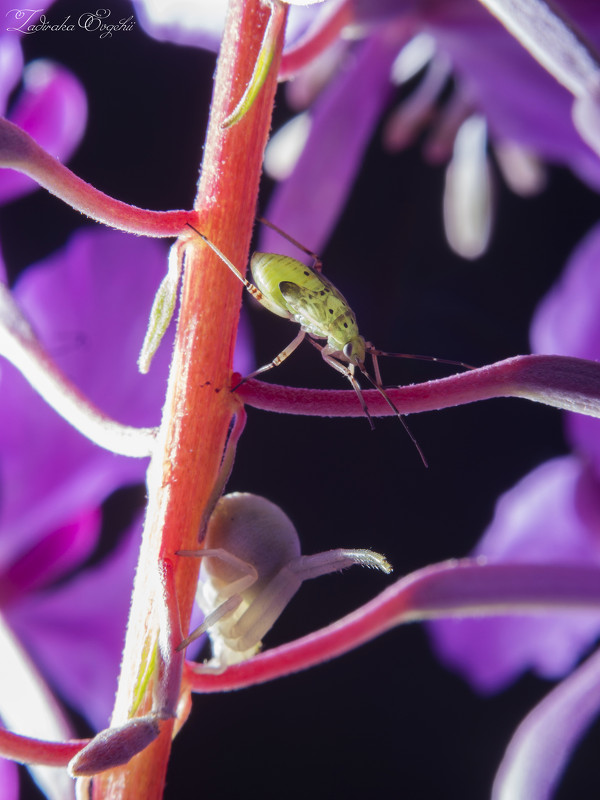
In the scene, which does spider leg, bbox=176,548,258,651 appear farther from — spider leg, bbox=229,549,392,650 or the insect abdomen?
the insect abdomen

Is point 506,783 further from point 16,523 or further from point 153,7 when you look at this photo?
point 153,7

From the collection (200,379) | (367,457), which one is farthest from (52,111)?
(367,457)

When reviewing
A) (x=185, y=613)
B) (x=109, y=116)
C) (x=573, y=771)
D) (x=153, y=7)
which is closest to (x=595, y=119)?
(x=185, y=613)

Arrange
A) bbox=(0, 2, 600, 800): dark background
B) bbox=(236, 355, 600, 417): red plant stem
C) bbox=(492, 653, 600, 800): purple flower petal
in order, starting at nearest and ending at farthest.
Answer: bbox=(236, 355, 600, 417): red plant stem → bbox=(492, 653, 600, 800): purple flower petal → bbox=(0, 2, 600, 800): dark background

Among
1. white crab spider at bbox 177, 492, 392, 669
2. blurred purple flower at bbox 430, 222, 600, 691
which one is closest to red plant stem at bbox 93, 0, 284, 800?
white crab spider at bbox 177, 492, 392, 669

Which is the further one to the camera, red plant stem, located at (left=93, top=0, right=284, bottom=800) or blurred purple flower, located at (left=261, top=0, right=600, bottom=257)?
blurred purple flower, located at (left=261, top=0, right=600, bottom=257)

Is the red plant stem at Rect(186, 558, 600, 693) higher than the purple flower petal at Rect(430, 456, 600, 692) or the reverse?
higher

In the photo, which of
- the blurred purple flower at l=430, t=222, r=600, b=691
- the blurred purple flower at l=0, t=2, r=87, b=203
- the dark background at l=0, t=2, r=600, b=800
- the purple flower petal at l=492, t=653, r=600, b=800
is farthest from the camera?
the dark background at l=0, t=2, r=600, b=800
